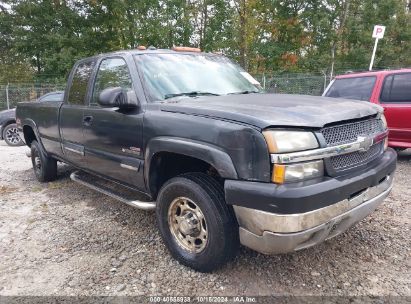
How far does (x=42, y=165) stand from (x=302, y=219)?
15.3 ft

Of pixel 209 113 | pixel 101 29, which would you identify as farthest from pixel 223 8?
pixel 209 113

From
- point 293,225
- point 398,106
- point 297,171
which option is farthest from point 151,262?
point 398,106

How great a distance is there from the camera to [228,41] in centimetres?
2391

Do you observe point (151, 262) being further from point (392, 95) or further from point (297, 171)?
point (392, 95)

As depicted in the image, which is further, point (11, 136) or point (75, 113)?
point (11, 136)

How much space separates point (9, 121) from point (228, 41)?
53.6ft

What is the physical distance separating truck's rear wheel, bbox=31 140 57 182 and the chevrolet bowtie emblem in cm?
462

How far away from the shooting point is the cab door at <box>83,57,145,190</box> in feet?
11.2

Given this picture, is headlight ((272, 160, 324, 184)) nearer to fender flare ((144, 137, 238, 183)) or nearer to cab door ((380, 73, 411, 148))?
fender flare ((144, 137, 238, 183))

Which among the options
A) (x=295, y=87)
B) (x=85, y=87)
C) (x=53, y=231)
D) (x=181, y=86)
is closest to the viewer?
(x=181, y=86)

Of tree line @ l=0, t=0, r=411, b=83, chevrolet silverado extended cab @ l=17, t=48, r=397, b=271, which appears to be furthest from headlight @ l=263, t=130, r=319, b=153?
tree line @ l=0, t=0, r=411, b=83

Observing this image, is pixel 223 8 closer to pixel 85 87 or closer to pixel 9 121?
pixel 9 121

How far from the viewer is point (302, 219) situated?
7.77 ft

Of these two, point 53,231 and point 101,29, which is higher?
point 101,29
